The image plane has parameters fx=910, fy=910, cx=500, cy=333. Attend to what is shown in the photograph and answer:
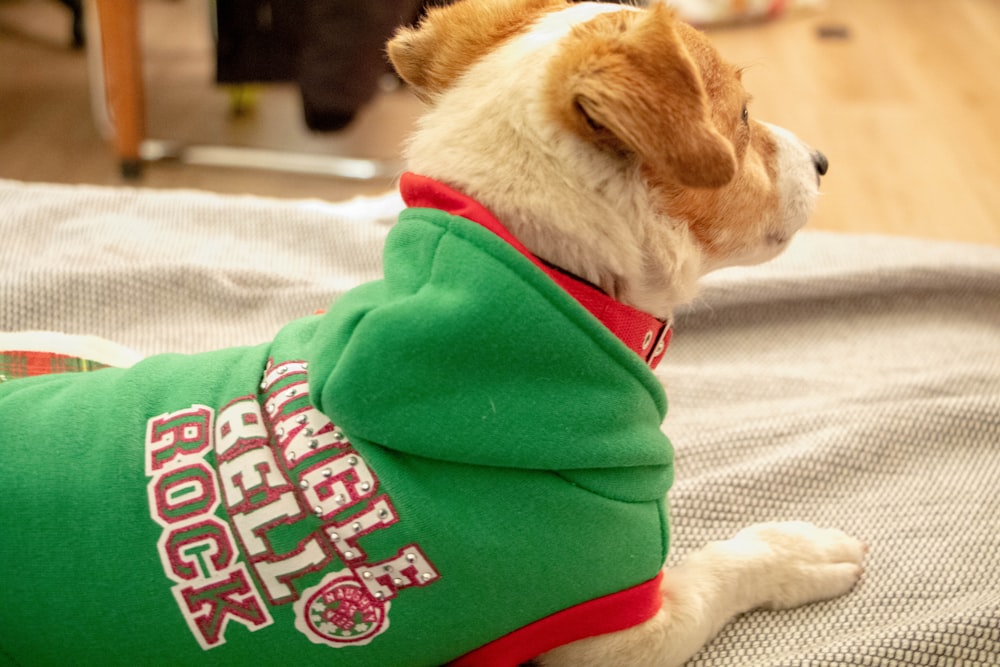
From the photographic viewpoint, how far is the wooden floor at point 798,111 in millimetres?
2576

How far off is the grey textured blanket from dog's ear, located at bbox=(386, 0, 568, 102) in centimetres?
62

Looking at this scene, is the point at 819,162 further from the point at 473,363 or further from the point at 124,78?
the point at 124,78

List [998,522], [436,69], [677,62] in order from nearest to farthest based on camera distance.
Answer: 1. [677,62]
2. [436,69]
3. [998,522]

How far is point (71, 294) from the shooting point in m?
1.44

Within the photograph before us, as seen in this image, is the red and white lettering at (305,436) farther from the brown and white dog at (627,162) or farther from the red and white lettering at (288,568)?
the brown and white dog at (627,162)

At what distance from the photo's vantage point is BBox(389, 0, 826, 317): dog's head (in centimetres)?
76

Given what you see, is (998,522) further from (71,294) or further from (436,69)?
(71,294)

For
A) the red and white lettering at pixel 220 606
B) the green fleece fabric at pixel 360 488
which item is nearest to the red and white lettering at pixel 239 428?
the green fleece fabric at pixel 360 488

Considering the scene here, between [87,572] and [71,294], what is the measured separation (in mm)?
775

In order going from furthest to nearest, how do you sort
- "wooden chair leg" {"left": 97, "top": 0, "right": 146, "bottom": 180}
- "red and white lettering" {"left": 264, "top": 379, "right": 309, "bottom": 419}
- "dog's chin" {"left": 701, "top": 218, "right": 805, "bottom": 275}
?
"wooden chair leg" {"left": 97, "top": 0, "right": 146, "bottom": 180}, "dog's chin" {"left": 701, "top": 218, "right": 805, "bottom": 275}, "red and white lettering" {"left": 264, "top": 379, "right": 309, "bottom": 419}

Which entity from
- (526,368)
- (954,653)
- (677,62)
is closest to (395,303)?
(526,368)

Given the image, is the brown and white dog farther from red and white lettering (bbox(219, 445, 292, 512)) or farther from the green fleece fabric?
red and white lettering (bbox(219, 445, 292, 512))

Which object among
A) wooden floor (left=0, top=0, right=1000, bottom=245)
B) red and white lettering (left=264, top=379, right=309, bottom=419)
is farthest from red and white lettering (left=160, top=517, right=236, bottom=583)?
wooden floor (left=0, top=0, right=1000, bottom=245)

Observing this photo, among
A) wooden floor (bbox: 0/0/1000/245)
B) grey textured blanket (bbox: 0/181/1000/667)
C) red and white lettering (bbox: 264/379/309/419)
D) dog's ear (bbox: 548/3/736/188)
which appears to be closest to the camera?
dog's ear (bbox: 548/3/736/188)
